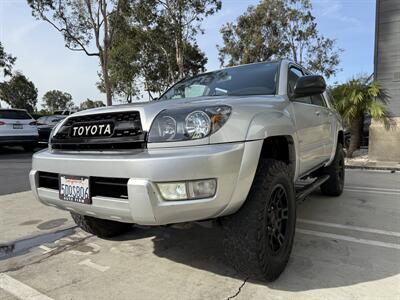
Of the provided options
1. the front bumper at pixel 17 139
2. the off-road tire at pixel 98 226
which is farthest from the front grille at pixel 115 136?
the front bumper at pixel 17 139

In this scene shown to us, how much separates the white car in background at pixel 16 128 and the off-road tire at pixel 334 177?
32.5 ft

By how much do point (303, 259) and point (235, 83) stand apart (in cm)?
172

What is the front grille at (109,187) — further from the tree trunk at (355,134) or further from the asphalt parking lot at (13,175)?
the tree trunk at (355,134)

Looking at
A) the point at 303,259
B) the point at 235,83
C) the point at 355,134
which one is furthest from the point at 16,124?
the point at 303,259

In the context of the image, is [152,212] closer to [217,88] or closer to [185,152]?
[185,152]

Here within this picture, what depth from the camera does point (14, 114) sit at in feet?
36.9

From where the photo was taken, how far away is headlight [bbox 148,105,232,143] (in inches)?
85.1

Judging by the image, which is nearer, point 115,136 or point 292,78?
point 115,136

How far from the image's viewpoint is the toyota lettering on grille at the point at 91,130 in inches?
94.6

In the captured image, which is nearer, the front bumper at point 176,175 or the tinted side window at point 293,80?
the front bumper at point 176,175

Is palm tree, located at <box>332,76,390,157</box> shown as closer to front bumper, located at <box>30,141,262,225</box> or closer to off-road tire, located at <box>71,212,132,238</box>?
off-road tire, located at <box>71,212,132,238</box>

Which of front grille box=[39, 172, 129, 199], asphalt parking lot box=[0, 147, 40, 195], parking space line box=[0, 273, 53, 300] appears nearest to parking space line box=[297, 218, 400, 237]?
front grille box=[39, 172, 129, 199]

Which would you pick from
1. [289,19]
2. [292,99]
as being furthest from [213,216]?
[289,19]

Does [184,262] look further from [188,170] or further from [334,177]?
[334,177]
